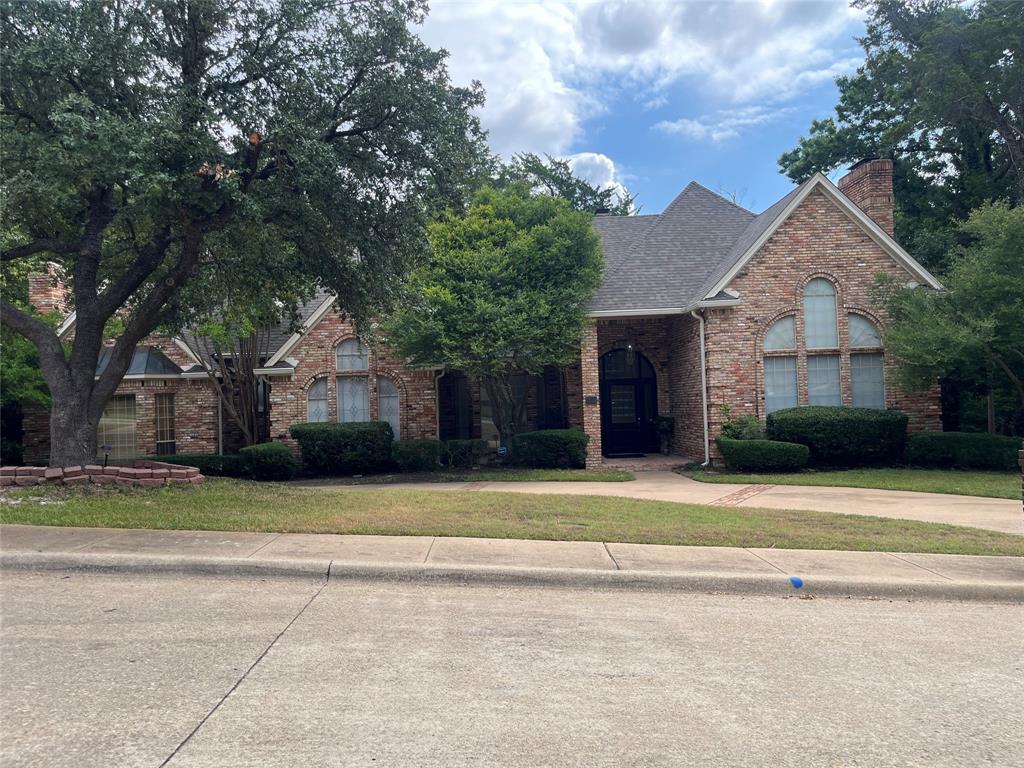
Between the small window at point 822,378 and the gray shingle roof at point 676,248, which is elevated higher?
the gray shingle roof at point 676,248

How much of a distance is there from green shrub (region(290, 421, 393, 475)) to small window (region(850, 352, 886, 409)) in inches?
439

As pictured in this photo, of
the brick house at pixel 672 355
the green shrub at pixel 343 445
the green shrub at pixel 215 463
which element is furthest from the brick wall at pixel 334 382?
the green shrub at pixel 215 463

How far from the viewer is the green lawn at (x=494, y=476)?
49.7ft

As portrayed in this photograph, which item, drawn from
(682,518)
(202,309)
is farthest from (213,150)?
(682,518)

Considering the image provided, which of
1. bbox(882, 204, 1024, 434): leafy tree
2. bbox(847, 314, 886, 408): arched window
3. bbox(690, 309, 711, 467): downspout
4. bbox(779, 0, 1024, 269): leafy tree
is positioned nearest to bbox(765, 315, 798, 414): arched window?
bbox(847, 314, 886, 408): arched window

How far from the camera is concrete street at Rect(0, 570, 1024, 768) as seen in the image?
3.45 meters

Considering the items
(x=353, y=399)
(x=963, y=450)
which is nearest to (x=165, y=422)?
(x=353, y=399)

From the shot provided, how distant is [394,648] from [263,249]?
27.4 feet

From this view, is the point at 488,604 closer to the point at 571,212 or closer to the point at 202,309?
the point at 202,309

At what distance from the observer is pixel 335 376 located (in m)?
18.1

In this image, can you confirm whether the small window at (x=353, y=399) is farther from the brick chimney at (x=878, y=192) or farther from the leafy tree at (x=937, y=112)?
the leafy tree at (x=937, y=112)

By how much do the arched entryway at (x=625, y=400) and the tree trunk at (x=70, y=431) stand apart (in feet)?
42.7

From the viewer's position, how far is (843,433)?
15.5 m

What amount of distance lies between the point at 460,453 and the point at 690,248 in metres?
8.61
